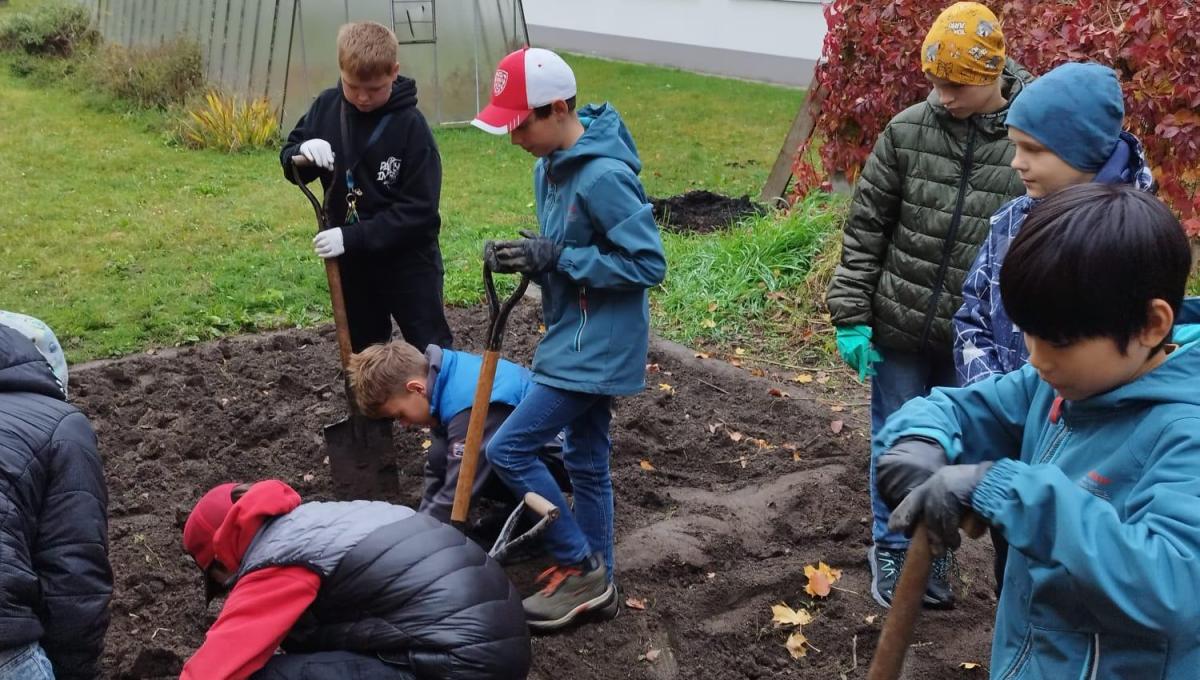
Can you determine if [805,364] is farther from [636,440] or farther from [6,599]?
[6,599]

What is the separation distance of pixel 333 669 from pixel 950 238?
88.1 inches

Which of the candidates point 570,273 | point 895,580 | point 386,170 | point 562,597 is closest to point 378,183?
point 386,170

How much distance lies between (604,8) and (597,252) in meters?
18.5

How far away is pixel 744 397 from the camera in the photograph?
5.88 m

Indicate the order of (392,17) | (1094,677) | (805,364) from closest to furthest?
(1094,677) → (805,364) → (392,17)

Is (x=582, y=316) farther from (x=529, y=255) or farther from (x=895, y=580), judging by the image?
(x=895, y=580)

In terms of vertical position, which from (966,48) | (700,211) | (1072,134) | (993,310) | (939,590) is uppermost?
(966,48)

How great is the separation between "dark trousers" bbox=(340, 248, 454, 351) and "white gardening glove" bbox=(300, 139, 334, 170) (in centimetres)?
42

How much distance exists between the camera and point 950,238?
3.53 meters

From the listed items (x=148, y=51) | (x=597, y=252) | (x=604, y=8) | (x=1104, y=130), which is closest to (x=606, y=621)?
(x=597, y=252)

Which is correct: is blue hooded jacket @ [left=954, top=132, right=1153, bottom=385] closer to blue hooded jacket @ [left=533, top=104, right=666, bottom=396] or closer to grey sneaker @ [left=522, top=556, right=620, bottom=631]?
blue hooded jacket @ [left=533, top=104, right=666, bottom=396]

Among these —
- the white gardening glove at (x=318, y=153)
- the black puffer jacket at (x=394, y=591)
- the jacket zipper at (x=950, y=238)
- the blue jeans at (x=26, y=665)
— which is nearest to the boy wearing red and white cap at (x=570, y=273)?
the black puffer jacket at (x=394, y=591)

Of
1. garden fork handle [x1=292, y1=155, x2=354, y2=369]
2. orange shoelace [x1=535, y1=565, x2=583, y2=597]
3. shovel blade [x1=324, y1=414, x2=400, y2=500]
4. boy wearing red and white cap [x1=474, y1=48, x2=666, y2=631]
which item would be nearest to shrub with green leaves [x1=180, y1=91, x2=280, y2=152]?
garden fork handle [x1=292, y1=155, x2=354, y2=369]

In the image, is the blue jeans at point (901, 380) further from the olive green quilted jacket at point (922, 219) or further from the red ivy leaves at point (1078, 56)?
the red ivy leaves at point (1078, 56)
